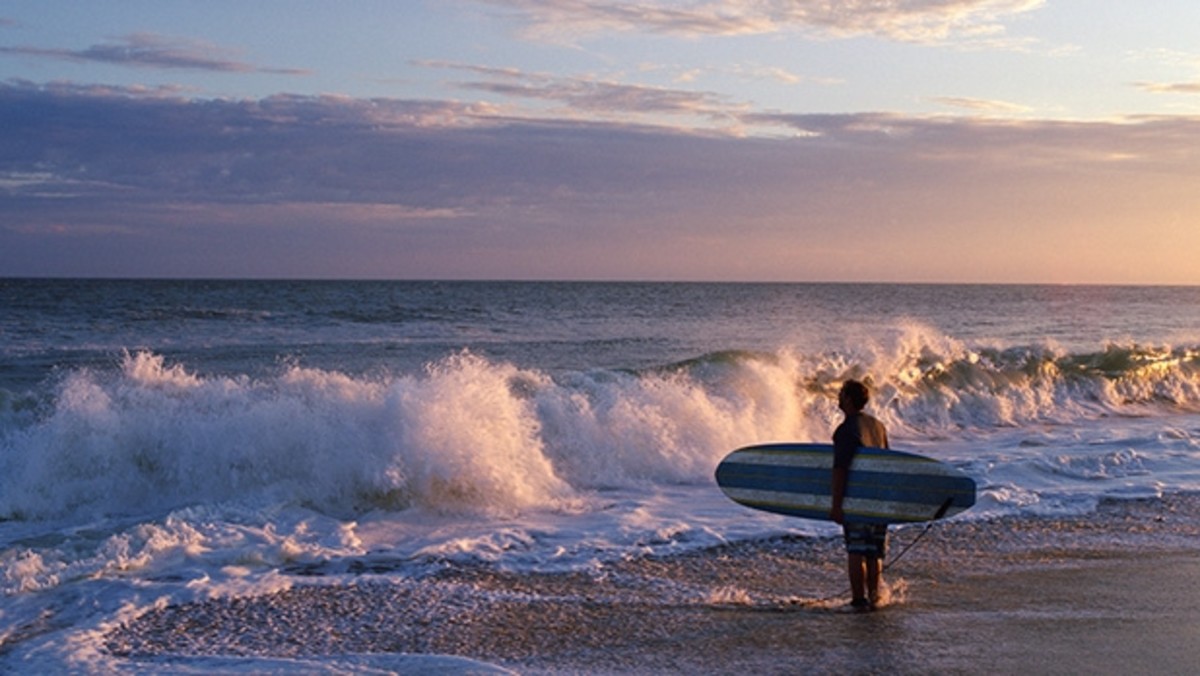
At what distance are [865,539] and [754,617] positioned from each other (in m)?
0.91

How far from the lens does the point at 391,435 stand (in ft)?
37.4

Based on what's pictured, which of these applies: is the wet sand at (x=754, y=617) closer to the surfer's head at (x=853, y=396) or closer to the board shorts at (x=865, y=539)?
the board shorts at (x=865, y=539)

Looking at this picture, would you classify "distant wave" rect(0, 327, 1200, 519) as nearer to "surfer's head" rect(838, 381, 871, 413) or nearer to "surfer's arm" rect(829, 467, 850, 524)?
"surfer's arm" rect(829, 467, 850, 524)

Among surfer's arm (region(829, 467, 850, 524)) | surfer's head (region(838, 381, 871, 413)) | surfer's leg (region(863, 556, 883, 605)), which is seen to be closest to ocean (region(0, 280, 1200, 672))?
surfer's leg (region(863, 556, 883, 605))

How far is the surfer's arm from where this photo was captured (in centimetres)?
738

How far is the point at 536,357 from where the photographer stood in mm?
26891

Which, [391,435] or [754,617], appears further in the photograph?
[391,435]

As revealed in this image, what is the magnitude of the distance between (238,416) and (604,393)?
15.5 ft

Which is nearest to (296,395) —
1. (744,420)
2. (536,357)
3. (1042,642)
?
(744,420)

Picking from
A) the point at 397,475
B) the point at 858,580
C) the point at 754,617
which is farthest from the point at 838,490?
the point at 397,475

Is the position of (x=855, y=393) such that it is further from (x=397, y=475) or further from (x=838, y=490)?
(x=397, y=475)

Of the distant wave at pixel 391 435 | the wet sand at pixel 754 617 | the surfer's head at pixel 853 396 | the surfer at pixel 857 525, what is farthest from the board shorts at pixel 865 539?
the distant wave at pixel 391 435

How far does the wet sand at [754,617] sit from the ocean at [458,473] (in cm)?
8

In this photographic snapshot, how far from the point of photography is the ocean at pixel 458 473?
7.56m
